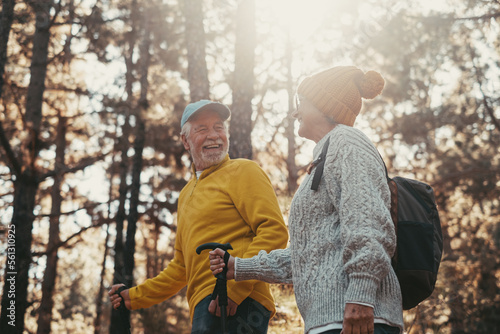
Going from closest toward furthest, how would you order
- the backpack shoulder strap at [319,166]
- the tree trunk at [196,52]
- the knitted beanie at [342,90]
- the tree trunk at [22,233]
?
1. the backpack shoulder strap at [319,166]
2. the knitted beanie at [342,90]
3. the tree trunk at [196,52]
4. the tree trunk at [22,233]

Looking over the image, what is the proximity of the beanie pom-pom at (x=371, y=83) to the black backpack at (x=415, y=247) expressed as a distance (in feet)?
1.68

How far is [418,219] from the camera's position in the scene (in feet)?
6.55

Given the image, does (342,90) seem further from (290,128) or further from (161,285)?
(290,128)

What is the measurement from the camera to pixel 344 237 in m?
1.89

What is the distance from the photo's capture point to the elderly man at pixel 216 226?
265 cm

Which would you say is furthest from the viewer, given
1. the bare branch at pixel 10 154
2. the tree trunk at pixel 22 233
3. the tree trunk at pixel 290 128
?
the tree trunk at pixel 290 128

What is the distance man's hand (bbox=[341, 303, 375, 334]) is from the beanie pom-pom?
0.98 meters

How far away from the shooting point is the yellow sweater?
270cm

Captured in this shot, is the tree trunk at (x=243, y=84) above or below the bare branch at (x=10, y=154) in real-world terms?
above

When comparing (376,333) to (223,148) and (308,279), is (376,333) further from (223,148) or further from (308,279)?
(223,148)

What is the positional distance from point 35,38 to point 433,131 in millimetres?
11584

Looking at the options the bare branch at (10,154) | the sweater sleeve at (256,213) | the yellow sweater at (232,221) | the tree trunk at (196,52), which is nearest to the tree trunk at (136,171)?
the bare branch at (10,154)

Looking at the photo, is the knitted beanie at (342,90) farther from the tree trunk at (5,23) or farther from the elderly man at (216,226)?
the tree trunk at (5,23)

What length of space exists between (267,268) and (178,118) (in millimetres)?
13427
